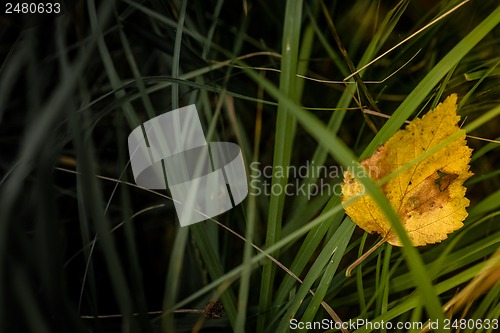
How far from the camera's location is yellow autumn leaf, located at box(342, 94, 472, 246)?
1.39 feet

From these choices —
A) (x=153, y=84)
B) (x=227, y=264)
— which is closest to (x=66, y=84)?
(x=153, y=84)

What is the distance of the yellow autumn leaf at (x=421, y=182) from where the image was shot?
0.42m

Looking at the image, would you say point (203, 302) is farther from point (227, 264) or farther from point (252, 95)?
point (252, 95)

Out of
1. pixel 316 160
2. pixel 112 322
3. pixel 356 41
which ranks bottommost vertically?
pixel 112 322

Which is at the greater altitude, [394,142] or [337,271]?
[394,142]

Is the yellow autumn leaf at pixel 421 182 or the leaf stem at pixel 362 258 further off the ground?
the yellow autumn leaf at pixel 421 182

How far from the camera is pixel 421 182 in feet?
1.41

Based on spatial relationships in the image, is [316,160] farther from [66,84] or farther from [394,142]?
[66,84]

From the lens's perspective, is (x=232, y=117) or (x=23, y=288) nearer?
(x=23, y=288)

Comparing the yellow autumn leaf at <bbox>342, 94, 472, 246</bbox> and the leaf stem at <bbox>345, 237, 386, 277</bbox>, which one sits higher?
the yellow autumn leaf at <bbox>342, 94, 472, 246</bbox>

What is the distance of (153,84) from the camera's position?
0.52m

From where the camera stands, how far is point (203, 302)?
0.48m

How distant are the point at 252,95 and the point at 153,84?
10 cm

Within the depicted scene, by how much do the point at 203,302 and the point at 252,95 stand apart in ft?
0.67
